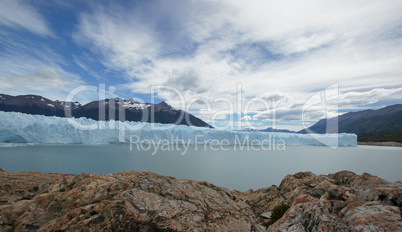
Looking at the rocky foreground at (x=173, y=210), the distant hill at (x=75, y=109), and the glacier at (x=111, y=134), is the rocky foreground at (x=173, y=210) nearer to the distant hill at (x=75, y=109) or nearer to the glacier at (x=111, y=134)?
the glacier at (x=111, y=134)

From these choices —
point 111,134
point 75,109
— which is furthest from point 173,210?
point 75,109

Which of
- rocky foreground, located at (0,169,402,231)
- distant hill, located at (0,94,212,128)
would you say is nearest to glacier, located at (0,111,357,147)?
rocky foreground, located at (0,169,402,231)

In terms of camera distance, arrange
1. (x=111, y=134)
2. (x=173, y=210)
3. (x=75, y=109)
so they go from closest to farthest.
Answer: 1. (x=173, y=210)
2. (x=111, y=134)
3. (x=75, y=109)

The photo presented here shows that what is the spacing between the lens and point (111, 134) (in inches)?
Result: 1411

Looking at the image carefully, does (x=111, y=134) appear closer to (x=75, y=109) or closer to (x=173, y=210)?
(x=173, y=210)

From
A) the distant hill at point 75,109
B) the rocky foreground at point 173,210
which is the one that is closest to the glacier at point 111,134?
the rocky foreground at point 173,210

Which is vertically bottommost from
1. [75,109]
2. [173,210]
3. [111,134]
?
[111,134]

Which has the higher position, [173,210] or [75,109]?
[75,109]

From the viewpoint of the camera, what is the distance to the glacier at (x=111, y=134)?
93.9ft

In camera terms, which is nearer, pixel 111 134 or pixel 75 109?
pixel 111 134

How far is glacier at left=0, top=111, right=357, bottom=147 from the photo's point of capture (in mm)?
28609

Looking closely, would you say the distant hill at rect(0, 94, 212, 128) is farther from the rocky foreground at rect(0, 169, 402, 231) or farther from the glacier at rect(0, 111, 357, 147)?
the rocky foreground at rect(0, 169, 402, 231)

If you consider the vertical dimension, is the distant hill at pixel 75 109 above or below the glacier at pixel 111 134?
above

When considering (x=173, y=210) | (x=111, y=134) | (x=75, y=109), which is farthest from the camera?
(x=75, y=109)
